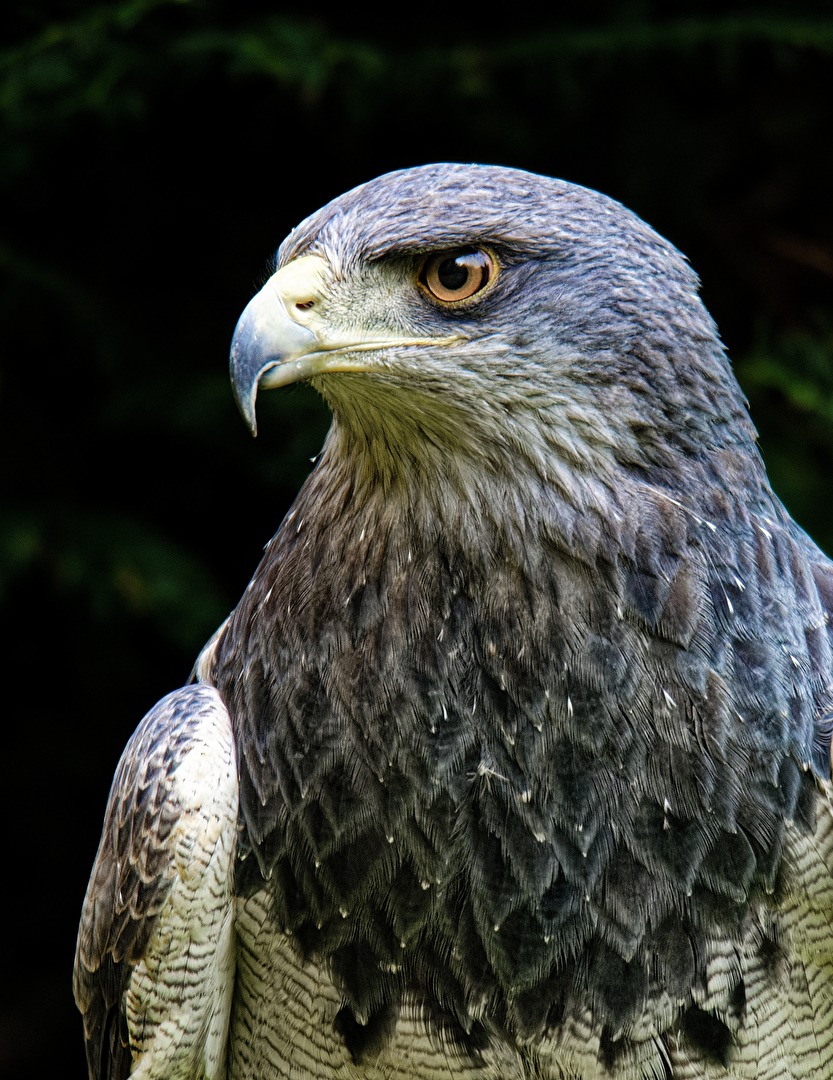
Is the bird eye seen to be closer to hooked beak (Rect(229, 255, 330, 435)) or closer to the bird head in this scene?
the bird head

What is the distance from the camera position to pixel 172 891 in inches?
106

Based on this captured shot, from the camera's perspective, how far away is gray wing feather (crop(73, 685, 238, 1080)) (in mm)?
2693

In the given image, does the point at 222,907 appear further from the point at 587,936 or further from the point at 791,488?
the point at 791,488

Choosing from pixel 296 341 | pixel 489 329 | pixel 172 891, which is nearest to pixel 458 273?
pixel 489 329

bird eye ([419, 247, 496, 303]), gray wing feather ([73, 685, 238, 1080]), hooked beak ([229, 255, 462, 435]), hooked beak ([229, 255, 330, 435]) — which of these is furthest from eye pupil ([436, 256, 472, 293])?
gray wing feather ([73, 685, 238, 1080])

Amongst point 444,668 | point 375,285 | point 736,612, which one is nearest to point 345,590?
point 444,668

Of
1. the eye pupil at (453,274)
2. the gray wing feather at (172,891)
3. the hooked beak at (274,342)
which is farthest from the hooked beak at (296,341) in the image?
the gray wing feather at (172,891)

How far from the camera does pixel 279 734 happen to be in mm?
2688

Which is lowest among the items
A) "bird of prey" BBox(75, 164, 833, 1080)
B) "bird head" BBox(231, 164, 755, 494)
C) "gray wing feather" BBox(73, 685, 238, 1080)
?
"gray wing feather" BBox(73, 685, 238, 1080)

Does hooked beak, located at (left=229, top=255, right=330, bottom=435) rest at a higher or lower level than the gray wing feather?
higher

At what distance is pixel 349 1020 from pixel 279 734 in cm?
61

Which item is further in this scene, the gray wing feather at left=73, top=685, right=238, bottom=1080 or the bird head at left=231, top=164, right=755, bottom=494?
the gray wing feather at left=73, top=685, right=238, bottom=1080

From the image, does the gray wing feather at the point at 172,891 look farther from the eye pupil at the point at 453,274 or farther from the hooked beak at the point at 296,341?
the eye pupil at the point at 453,274

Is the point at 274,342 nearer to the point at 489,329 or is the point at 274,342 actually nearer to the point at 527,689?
the point at 489,329
